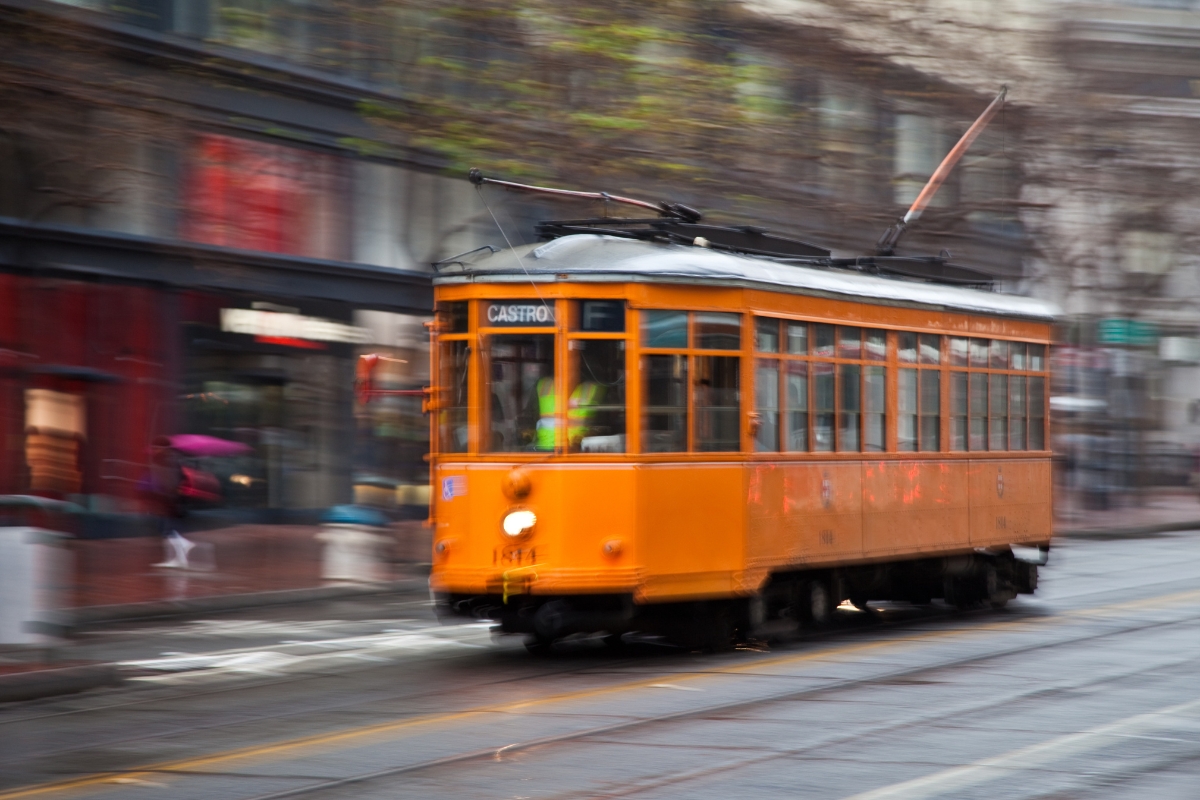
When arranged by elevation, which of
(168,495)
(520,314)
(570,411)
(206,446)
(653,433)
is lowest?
(168,495)

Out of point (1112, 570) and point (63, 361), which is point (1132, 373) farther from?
point (63, 361)

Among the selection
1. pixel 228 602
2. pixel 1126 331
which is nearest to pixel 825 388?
pixel 228 602

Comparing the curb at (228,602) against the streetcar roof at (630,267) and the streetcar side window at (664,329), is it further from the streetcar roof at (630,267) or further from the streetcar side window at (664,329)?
the streetcar side window at (664,329)

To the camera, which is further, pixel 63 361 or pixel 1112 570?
pixel 63 361

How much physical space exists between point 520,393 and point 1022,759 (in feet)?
16.2

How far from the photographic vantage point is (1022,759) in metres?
7.59

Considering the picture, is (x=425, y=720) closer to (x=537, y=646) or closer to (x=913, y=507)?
(x=537, y=646)

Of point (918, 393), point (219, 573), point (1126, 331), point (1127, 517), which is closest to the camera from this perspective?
point (918, 393)

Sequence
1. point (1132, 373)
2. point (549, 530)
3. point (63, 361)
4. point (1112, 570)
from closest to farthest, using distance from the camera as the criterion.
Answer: point (549, 530) → point (1112, 570) → point (63, 361) → point (1132, 373)

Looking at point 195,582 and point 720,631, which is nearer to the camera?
point 720,631

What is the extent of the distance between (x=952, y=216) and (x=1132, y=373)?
50.4ft

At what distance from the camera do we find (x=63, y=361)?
22.1 m

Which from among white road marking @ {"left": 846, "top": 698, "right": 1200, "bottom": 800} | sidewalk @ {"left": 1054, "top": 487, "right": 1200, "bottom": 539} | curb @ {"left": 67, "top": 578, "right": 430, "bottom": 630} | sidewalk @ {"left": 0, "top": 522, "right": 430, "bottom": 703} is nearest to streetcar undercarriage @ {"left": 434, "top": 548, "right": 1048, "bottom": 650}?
sidewalk @ {"left": 0, "top": 522, "right": 430, "bottom": 703}

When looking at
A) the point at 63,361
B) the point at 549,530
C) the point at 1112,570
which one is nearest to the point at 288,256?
the point at 63,361
